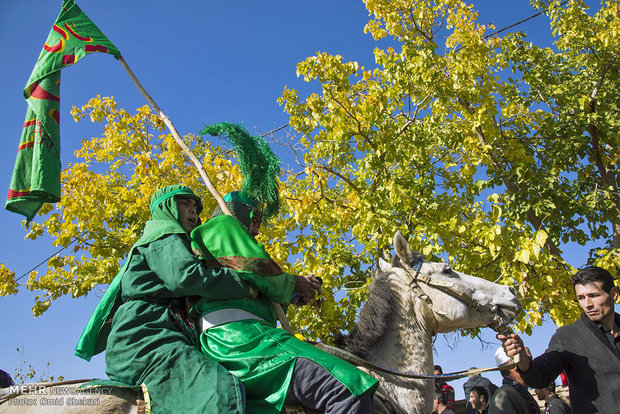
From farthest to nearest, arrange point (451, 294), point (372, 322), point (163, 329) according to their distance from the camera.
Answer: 1. point (451, 294)
2. point (372, 322)
3. point (163, 329)

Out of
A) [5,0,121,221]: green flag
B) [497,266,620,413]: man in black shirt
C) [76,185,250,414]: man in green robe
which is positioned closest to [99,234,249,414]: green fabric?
[76,185,250,414]: man in green robe

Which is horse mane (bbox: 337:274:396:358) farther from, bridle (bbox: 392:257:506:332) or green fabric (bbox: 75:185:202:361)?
green fabric (bbox: 75:185:202:361)

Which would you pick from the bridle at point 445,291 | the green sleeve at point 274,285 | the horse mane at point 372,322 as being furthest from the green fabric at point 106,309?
the bridle at point 445,291

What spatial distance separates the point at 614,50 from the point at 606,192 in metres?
3.01

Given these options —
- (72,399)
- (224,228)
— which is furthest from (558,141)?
(72,399)

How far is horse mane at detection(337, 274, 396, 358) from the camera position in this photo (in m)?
3.63

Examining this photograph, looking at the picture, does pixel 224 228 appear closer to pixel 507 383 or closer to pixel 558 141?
pixel 507 383

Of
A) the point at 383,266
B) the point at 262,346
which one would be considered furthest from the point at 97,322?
the point at 383,266

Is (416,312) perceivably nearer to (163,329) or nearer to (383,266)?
(383,266)

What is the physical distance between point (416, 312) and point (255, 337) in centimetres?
133

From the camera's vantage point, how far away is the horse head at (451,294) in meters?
3.74

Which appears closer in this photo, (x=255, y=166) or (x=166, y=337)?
(x=166, y=337)

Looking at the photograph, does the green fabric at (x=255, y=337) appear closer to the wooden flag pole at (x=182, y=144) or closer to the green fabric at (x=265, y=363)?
the green fabric at (x=265, y=363)

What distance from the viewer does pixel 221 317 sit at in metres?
3.10
